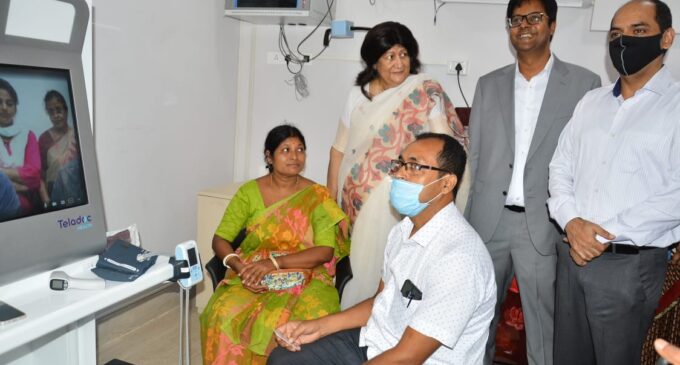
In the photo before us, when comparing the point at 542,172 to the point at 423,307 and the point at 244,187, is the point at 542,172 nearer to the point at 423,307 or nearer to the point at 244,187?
the point at 423,307

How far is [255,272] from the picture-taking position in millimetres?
2201

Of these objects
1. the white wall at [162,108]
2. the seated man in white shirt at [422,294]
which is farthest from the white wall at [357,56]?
the seated man in white shirt at [422,294]

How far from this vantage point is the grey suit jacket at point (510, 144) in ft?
6.54

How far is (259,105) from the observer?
3.52m

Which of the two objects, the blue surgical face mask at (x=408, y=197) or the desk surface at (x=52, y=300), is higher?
the blue surgical face mask at (x=408, y=197)

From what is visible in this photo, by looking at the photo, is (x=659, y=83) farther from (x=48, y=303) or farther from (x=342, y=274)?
(x=48, y=303)

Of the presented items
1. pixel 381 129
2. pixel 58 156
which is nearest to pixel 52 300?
pixel 58 156

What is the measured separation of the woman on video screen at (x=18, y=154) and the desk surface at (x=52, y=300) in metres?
0.19

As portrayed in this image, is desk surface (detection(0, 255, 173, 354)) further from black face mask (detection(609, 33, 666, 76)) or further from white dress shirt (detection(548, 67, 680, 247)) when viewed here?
black face mask (detection(609, 33, 666, 76))

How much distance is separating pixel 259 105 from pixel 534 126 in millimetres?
1954

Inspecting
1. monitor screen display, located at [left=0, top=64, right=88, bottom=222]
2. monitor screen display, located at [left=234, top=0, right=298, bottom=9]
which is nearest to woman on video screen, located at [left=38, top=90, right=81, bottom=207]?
monitor screen display, located at [left=0, top=64, right=88, bottom=222]

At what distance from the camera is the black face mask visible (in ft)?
5.45

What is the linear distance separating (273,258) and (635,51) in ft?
4.91

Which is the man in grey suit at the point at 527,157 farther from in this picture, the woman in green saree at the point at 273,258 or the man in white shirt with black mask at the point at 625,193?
the woman in green saree at the point at 273,258
